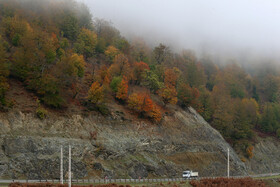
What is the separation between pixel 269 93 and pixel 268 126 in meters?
40.1

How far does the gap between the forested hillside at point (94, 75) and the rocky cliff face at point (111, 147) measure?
302 cm

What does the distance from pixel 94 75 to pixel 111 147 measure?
22.0m

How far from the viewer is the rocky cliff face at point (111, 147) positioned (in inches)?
1775

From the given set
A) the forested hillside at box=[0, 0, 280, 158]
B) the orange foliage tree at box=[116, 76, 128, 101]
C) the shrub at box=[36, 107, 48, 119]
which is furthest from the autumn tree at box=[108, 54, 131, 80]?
the shrub at box=[36, 107, 48, 119]

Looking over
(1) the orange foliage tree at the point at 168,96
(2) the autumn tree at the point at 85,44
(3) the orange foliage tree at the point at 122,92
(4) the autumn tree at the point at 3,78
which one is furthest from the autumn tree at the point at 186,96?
(4) the autumn tree at the point at 3,78

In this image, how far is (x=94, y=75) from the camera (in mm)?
70312

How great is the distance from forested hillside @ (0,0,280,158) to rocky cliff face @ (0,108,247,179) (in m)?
3.02

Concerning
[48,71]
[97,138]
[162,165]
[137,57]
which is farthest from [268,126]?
[48,71]

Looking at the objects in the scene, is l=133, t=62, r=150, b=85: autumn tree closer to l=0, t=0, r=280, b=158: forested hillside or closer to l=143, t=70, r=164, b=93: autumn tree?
l=0, t=0, r=280, b=158: forested hillside

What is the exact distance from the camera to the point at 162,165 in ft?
193

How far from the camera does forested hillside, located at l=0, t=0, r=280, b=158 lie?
56031 mm

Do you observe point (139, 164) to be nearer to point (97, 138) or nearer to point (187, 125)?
point (97, 138)

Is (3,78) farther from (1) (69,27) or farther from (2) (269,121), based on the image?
(2) (269,121)

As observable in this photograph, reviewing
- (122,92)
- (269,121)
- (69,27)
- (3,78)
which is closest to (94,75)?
(122,92)
